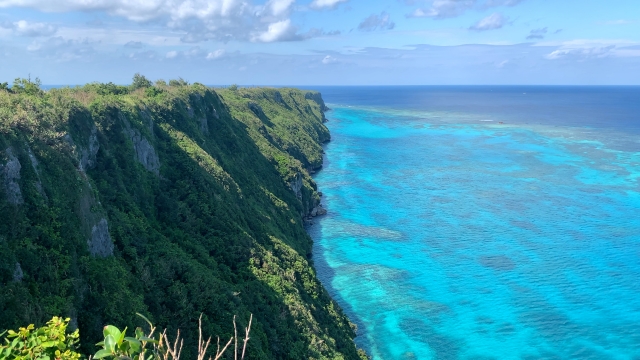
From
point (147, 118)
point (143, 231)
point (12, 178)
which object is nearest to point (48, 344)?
point (12, 178)

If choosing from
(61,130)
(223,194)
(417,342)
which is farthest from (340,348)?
(61,130)

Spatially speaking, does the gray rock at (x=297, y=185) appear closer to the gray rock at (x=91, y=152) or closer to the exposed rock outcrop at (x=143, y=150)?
the exposed rock outcrop at (x=143, y=150)

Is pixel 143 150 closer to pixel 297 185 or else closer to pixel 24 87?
pixel 24 87

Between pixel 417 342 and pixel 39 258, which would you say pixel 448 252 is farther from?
pixel 39 258

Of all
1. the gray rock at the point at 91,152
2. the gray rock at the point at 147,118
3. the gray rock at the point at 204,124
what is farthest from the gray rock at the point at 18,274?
the gray rock at the point at 204,124

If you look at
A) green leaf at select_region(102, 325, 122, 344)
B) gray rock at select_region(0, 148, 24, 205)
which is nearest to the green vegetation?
gray rock at select_region(0, 148, 24, 205)
